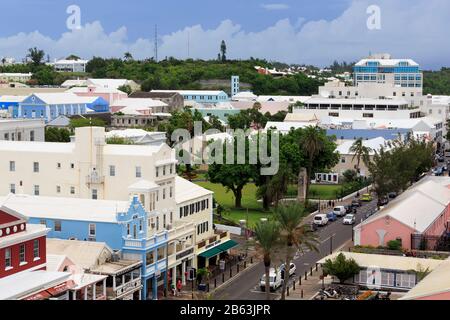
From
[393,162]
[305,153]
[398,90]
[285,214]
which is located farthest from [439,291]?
[398,90]

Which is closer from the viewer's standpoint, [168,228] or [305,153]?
[168,228]

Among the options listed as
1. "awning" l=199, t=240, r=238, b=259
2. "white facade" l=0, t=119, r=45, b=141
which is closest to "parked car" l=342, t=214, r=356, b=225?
"awning" l=199, t=240, r=238, b=259

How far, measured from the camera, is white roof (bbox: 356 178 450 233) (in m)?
45.4

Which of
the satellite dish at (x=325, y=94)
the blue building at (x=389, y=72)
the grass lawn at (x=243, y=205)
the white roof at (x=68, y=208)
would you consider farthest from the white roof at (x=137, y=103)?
the white roof at (x=68, y=208)

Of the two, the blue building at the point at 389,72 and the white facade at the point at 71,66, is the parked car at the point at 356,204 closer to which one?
the blue building at the point at 389,72

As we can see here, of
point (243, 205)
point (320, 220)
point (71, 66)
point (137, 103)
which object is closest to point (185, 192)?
point (320, 220)

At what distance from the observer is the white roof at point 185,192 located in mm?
43875

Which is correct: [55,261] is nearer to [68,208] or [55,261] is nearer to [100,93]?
[68,208]

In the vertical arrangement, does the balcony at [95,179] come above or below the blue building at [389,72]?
below

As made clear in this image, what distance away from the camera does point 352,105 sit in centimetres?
11288

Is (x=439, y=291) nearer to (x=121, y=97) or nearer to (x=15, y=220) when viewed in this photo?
(x=15, y=220)

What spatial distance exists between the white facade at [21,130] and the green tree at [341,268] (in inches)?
1436

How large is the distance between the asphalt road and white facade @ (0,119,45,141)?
86.7ft

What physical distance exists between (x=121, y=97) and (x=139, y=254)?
96.6 m
